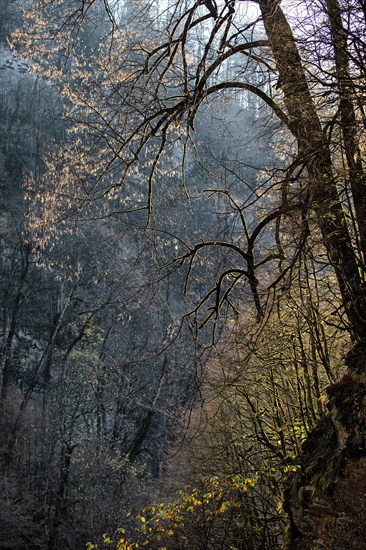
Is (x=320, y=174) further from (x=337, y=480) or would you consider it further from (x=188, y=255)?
(x=337, y=480)

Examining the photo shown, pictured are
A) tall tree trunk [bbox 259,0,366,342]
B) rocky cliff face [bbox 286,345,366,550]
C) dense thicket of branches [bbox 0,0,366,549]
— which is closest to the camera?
rocky cliff face [bbox 286,345,366,550]

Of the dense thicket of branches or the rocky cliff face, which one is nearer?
the rocky cliff face

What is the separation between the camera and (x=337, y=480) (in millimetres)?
3707

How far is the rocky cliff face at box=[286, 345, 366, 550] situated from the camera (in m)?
3.40

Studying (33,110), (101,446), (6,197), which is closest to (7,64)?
(33,110)

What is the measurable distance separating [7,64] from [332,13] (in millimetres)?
30884

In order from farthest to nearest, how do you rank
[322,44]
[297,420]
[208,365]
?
[208,365] → [297,420] → [322,44]

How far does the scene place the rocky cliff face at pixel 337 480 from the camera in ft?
11.1

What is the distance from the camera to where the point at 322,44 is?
3902 millimetres

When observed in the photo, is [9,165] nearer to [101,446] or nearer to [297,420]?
[101,446]

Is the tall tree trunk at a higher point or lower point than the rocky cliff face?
higher

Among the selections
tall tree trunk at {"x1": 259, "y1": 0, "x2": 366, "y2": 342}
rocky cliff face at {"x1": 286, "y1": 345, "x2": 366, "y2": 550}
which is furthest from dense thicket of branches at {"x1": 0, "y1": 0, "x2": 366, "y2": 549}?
rocky cliff face at {"x1": 286, "y1": 345, "x2": 366, "y2": 550}

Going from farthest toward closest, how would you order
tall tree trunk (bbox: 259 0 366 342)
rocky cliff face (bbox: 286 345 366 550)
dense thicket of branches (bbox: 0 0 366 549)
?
dense thicket of branches (bbox: 0 0 366 549) → tall tree trunk (bbox: 259 0 366 342) → rocky cliff face (bbox: 286 345 366 550)

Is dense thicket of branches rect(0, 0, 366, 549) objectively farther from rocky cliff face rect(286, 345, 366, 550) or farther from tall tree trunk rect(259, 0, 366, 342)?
rocky cliff face rect(286, 345, 366, 550)
